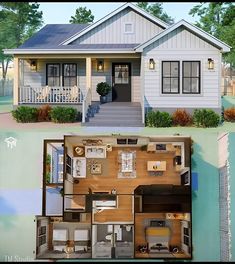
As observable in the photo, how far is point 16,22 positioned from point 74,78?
4.23m

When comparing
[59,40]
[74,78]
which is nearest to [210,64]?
[74,78]

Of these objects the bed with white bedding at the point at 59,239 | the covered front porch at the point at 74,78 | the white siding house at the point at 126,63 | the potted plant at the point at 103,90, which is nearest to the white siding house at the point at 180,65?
the white siding house at the point at 126,63

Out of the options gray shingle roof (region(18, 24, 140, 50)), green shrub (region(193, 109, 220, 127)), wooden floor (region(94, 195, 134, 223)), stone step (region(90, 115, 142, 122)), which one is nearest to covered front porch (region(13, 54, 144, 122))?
gray shingle roof (region(18, 24, 140, 50))

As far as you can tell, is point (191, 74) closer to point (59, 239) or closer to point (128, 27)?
point (128, 27)

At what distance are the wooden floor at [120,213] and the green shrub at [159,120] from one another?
1.38 meters

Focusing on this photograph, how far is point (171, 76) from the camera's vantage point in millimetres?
11570

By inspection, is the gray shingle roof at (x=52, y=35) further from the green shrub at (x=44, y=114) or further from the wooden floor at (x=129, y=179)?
the wooden floor at (x=129, y=179)

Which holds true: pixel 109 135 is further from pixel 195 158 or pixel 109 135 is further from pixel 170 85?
pixel 170 85

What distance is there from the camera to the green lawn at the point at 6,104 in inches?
355

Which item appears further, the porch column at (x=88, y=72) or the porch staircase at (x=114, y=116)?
the porch column at (x=88, y=72)

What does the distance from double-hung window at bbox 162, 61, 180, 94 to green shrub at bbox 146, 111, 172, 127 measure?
2.25 m

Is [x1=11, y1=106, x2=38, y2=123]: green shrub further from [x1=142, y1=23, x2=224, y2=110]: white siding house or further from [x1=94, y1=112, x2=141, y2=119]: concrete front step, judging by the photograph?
[x1=142, y1=23, x2=224, y2=110]: white siding house

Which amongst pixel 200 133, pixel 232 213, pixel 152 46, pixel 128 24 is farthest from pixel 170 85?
pixel 232 213

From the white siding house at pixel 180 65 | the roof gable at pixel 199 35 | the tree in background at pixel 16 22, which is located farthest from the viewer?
the white siding house at pixel 180 65
